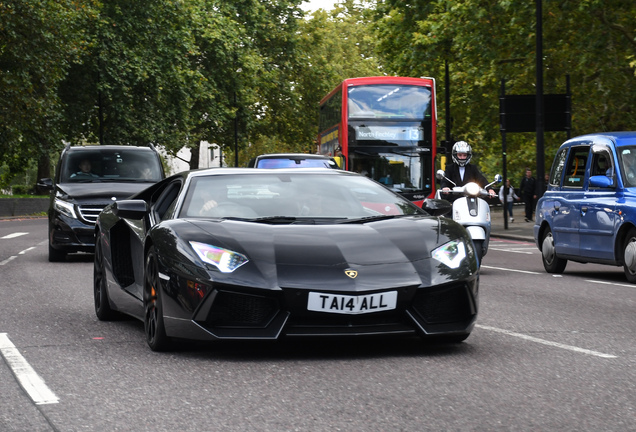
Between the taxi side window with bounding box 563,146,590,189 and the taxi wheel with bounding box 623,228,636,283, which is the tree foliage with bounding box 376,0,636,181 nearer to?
the taxi side window with bounding box 563,146,590,189

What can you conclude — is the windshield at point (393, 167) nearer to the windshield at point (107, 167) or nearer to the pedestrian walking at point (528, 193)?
the windshield at point (107, 167)

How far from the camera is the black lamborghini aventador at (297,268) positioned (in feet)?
21.9

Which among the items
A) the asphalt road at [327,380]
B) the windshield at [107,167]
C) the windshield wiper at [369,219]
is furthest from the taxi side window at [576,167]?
the windshield wiper at [369,219]

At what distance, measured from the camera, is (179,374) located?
6379 mm

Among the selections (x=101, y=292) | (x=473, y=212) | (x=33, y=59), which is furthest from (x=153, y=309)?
(x=33, y=59)

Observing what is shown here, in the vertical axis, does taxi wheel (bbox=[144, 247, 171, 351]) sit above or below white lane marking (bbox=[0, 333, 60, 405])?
above

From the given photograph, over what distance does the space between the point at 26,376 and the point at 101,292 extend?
9.60 feet

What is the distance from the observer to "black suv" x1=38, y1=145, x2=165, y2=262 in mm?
17266

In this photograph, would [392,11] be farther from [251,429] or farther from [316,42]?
[251,429]

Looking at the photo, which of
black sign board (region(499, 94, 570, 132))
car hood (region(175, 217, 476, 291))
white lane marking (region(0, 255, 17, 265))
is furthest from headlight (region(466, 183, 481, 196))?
black sign board (region(499, 94, 570, 132))

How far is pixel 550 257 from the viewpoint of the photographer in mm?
16031

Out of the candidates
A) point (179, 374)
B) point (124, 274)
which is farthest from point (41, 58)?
point (179, 374)

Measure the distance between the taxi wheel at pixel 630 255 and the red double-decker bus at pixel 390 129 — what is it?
1253cm

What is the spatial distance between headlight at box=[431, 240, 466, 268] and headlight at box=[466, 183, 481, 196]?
24.2 feet
